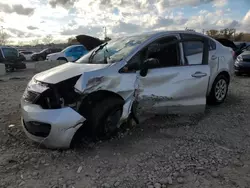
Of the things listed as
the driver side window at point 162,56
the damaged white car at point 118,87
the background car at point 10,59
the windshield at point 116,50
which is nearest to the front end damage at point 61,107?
the damaged white car at point 118,87

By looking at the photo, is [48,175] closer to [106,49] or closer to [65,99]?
[65,99]

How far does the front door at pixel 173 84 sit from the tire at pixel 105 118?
45 centimetres

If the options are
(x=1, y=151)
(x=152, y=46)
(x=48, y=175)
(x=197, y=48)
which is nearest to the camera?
(x=48, y=175)

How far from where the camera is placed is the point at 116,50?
4.46m

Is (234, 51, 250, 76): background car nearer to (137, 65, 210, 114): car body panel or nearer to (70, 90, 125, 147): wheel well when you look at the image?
(137, 65, 210, 114): car body panel

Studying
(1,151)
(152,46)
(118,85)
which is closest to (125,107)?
(118,85)

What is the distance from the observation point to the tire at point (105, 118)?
3606 mm

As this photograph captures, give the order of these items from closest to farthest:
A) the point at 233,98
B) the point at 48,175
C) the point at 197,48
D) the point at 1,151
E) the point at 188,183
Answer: the point at 188,183 < the point at 48,175 < the point at 1,151 < the point at 197,48 < the point at 233,98

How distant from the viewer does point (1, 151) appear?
12.1ft

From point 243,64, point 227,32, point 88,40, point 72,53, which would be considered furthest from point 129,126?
point 227,32

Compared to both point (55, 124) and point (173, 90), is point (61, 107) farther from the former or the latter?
point (173, 90)

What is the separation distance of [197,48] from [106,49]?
176 centimetres

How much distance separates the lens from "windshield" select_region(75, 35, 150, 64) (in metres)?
4.20

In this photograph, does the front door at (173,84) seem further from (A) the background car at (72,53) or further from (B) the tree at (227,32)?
(B) the tree at (227,32)
